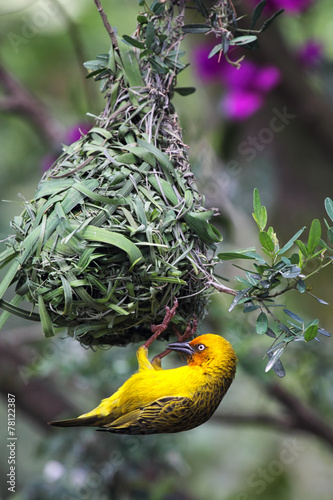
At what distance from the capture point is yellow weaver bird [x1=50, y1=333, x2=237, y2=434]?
170 cm

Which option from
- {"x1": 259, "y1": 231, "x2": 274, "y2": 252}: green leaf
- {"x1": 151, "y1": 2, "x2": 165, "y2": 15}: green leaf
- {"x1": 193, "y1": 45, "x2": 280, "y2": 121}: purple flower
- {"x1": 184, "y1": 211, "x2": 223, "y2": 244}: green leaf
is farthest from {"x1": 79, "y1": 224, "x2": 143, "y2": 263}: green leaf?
{"x1": 193, "y1": 45, "x2": 280, "y2": 121}: purple flower

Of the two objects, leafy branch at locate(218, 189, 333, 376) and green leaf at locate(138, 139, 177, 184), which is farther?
green leaf at locate(138, 139, 177, 184)

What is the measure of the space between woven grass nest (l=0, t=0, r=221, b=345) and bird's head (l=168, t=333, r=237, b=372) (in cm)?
8

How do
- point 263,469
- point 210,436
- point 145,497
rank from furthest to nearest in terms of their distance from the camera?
point 210,436 < point 263,469 < point 145,497

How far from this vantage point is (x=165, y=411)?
169 centimetres

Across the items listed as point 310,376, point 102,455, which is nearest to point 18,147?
point 102,455

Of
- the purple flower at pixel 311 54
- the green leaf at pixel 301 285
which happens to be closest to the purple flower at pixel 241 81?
the purple flower at pixel 311 54

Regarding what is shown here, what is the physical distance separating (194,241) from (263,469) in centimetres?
378

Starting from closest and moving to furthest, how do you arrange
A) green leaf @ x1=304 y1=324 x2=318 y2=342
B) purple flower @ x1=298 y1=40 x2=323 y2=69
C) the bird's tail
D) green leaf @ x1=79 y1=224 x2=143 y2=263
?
green leaf @ x1=304 y1=324 x2=318 y2=342 → green leaf @ x1=79 y1=224 x2=143 y2=263 → the bird's tail → purple flower @ x1=298 y1=40 x2=323 y2=69

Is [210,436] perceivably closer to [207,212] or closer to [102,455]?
[102,455]

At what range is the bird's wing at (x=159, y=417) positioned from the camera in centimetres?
168

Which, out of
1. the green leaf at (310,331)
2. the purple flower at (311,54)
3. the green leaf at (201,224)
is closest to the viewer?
the green leaf at (310,331)

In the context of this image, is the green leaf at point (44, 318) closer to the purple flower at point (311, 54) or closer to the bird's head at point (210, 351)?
the bird's head at point (210, 351)

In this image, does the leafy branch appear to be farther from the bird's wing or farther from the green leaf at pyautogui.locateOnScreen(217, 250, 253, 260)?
the bird's wing
